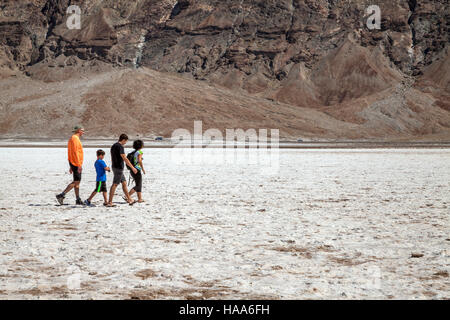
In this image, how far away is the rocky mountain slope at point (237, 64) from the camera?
9094 centimetres

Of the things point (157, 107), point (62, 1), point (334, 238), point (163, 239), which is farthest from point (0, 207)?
point (62, 1)

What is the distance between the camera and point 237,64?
12838 cm

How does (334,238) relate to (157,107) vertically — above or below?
below

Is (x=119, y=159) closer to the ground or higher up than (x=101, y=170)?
higher up

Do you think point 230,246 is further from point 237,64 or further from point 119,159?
point 237,64

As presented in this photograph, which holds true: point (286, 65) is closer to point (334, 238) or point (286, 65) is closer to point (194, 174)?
point (194, 174)

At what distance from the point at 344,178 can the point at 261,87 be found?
356 ft

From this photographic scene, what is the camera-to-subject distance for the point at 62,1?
15300 cm
